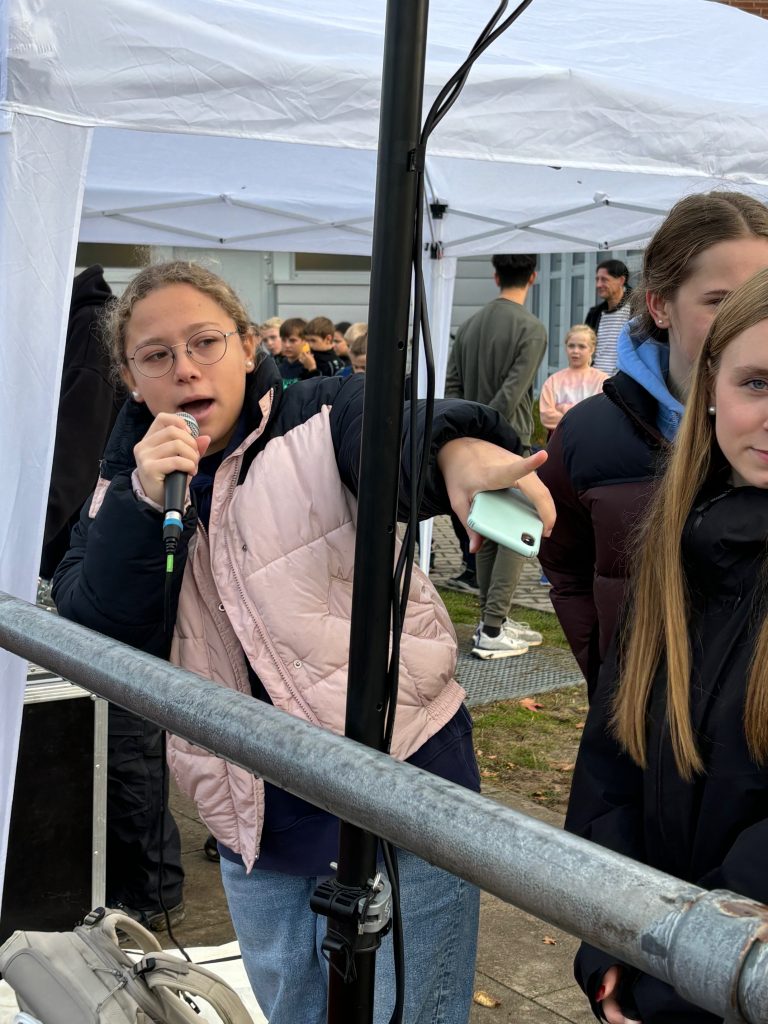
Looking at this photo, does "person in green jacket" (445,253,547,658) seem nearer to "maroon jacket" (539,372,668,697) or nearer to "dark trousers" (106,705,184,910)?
"dark trousers" (106,705,184,910)

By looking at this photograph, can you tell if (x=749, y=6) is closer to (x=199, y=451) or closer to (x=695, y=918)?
(x=199, y=451)

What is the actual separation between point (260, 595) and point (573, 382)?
7.22 metres

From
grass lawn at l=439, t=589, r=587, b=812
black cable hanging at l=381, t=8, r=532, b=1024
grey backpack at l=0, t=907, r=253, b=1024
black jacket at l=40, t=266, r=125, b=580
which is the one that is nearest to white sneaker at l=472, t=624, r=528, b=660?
grass lawn at l=439, t=589, r=587, b=812

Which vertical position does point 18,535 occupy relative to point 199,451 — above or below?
below

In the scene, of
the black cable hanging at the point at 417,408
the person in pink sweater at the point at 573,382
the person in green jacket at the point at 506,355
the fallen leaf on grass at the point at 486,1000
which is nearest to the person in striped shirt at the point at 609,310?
the person in pink sweater at the point at 573,382

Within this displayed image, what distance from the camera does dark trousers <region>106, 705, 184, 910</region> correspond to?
3.88 metres

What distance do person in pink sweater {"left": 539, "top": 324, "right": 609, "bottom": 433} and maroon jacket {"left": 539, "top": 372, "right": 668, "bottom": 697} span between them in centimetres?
611

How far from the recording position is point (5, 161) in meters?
2.82

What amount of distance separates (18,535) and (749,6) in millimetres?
14517

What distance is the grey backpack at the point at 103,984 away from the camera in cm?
184

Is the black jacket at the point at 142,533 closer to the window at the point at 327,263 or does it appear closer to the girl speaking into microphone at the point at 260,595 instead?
the girl speaking into microphone at the point at 260,595

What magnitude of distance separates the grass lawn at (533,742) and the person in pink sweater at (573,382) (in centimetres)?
270

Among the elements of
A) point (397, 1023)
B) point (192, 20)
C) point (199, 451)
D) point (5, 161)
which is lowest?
point (397, 1023)

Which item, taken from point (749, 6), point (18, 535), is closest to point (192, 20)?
point (18, 535)
